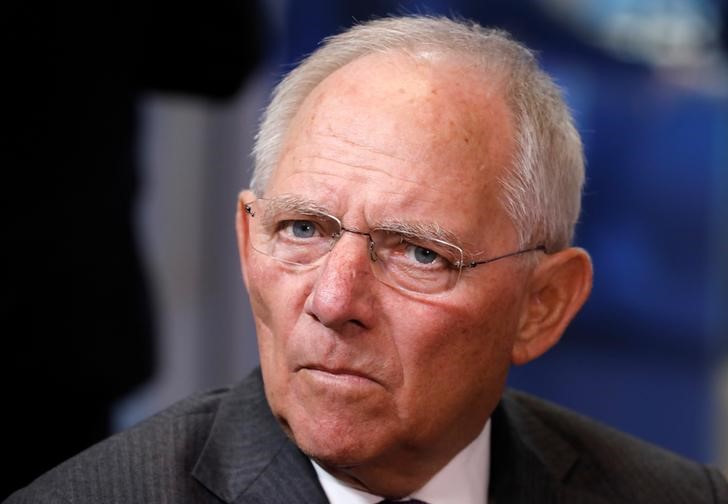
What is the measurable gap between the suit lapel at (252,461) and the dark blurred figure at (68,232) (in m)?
0.99

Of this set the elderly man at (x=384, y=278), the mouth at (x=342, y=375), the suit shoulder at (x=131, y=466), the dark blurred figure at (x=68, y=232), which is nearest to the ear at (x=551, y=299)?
the elderly man at (x=384, y=278)

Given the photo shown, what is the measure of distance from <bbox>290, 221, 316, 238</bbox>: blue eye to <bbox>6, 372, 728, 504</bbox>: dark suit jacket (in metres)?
0.35

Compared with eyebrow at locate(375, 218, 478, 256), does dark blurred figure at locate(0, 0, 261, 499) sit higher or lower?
lower

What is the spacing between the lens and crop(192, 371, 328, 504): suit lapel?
2242 millimetres

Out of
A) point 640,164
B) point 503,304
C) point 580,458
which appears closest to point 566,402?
point 640,164

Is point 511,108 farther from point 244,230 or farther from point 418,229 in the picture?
point 244,230

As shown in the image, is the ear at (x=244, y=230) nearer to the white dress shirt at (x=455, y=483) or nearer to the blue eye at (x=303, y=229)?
the blue eye at (x=303, y=229)

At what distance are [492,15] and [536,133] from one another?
8.61 feet

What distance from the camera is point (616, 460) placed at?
269 cm

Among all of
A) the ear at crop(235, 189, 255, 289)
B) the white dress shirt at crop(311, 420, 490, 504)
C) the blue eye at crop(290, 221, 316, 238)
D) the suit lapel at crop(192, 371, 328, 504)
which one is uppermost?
the blue eye at crop(290, 221, 316, 238)

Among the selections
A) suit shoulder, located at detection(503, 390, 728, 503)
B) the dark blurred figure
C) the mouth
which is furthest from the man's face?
the dark blurred figure

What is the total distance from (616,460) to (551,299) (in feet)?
1.53

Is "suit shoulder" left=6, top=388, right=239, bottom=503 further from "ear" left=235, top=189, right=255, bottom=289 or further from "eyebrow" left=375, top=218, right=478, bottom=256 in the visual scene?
"eyebrow" left=375, top=218, right=478, bottom=256

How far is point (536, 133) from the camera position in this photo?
235 cm
